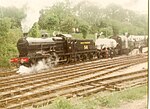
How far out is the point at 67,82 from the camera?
15.1 ft

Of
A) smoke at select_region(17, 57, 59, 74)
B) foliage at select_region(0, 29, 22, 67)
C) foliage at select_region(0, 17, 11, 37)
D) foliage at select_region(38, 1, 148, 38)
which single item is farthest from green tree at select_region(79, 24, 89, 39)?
foliage at select_region(0, 17, 11, 37)

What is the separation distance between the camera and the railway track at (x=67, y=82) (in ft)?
13.7

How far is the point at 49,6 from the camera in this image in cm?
419

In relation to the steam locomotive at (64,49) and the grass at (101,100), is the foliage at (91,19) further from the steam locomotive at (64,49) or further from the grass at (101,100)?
the grass at (101,100)

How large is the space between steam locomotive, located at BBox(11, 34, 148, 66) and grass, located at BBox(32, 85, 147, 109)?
54cm

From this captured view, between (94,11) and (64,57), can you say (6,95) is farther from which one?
(94,11)

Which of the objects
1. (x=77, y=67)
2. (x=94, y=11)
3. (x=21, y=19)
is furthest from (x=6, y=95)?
(x=94, y=11)

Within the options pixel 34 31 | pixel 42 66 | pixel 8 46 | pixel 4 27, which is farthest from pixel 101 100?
pixel 4 27

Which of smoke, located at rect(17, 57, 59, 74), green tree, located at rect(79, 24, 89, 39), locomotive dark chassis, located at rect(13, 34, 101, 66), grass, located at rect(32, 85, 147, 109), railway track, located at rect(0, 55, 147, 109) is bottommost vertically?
grass, located at rect(32, 85, 147, 109)

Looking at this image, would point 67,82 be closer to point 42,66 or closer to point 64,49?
point 42,66

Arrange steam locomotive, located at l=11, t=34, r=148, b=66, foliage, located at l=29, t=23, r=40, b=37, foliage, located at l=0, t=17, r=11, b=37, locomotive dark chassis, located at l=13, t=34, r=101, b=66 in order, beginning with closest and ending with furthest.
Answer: foliage, located at l=0, t=17, r=11, b=37 < foliage, located at l=29, t=23, r=40, b=37 < steam locomotive, located at l=11, t=34, r=148, b=66 < locomotive dark chassis, located at l=13, t=34, r=101, b=66

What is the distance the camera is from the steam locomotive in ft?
14.2

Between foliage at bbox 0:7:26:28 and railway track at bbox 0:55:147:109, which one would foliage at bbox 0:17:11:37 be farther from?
railway track at bbox 0:55:147:109

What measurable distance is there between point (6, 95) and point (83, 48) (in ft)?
4.88
